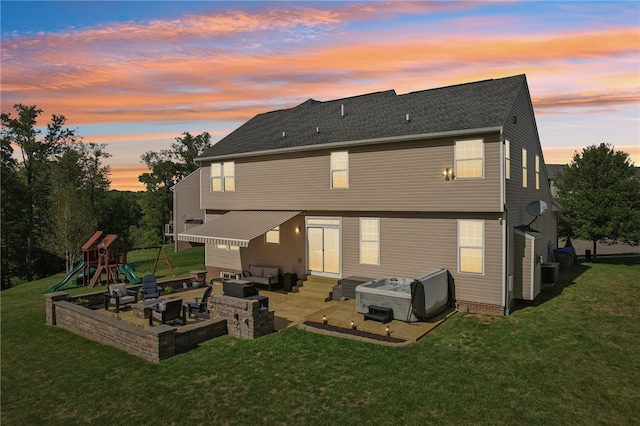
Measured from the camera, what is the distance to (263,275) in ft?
70.3

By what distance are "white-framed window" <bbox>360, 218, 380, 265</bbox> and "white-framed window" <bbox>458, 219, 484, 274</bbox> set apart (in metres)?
3.71

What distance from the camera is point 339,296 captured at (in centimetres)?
1817

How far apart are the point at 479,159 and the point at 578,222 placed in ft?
68.5

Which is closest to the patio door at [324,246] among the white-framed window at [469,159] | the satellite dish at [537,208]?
the white-framed window at [469,159]

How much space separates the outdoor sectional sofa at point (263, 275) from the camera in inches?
807

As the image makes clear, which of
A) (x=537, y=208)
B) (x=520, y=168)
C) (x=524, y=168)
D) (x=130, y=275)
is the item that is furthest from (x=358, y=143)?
(x=130, y=275)

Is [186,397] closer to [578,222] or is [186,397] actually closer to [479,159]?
[479,159]

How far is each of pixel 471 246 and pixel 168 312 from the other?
11752 mm

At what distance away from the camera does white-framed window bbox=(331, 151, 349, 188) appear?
19.3 meters

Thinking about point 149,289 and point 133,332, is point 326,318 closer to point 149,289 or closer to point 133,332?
point 133,332

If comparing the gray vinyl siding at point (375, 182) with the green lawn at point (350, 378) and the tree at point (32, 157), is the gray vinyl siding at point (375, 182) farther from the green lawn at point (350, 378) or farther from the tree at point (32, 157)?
the tree at point (32, 157)

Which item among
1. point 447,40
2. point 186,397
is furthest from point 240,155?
point 186,397

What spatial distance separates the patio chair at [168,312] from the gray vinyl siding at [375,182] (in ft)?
27.9

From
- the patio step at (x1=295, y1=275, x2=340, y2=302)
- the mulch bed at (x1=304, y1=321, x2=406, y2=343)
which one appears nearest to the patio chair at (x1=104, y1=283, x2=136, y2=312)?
the patio step at (x1=295, y1=275, x2=340, y2=302)
